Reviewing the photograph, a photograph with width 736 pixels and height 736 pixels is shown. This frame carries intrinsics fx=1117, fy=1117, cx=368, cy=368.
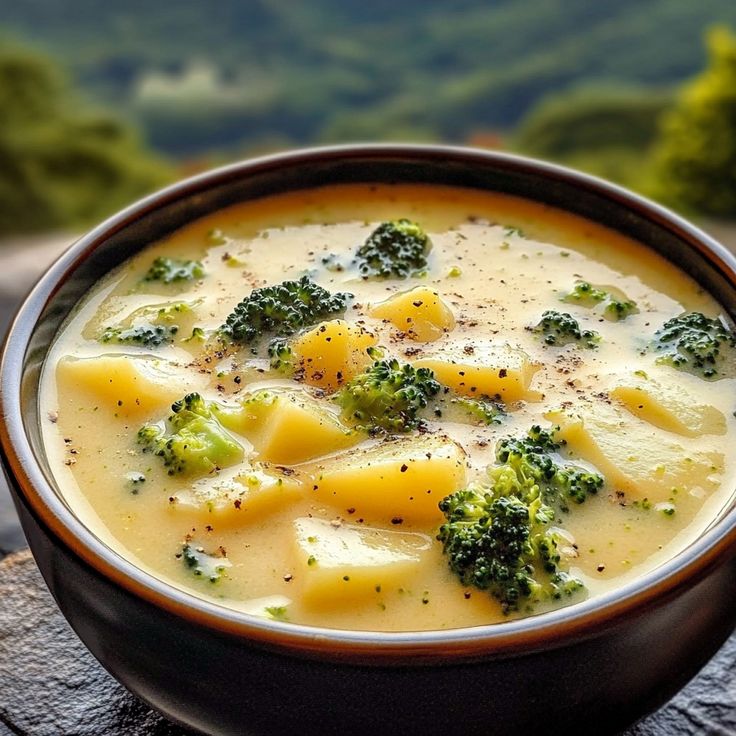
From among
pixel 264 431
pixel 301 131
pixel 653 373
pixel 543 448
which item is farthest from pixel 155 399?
pixel 301 131

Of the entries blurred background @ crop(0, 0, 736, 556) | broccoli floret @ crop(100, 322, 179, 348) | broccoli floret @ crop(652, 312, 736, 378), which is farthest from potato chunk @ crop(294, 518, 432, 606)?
blurred background @ crop(0, 0, 736, 556)

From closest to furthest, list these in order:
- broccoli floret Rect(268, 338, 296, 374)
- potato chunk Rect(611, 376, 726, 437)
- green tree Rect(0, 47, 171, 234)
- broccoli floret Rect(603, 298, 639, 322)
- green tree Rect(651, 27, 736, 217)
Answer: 1. potato chunk Rect(611, 376, 726, 437)
2. broccoli floret Rect(268, 338, 296, 374)
3. broccoli floret Rect(603, 298, 639, 322)
4. green tree Rect(651, 27, 736, 217)
5. green tree Rect(0, 47, 171, 234)

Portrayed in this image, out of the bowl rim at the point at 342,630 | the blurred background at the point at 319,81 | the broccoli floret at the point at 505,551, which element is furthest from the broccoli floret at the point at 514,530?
the blurred background at the point at 319,81

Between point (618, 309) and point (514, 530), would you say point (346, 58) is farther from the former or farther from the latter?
point (514, 530)

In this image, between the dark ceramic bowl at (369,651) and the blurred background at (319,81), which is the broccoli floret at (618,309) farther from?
the blurred background at (319,81)

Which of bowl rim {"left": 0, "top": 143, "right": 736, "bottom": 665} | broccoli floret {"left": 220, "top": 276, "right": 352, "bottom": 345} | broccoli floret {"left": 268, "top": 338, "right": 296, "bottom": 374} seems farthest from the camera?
broccoli floret {"left": 220, "top": 276, "right": 352, "bottom": 345}

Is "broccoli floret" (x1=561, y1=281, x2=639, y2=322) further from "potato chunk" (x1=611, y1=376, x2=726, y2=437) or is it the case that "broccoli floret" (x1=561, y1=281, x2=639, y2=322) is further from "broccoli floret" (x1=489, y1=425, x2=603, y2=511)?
"broccoli floret" (x1=489, y1=425, x2=603, y2=511)
